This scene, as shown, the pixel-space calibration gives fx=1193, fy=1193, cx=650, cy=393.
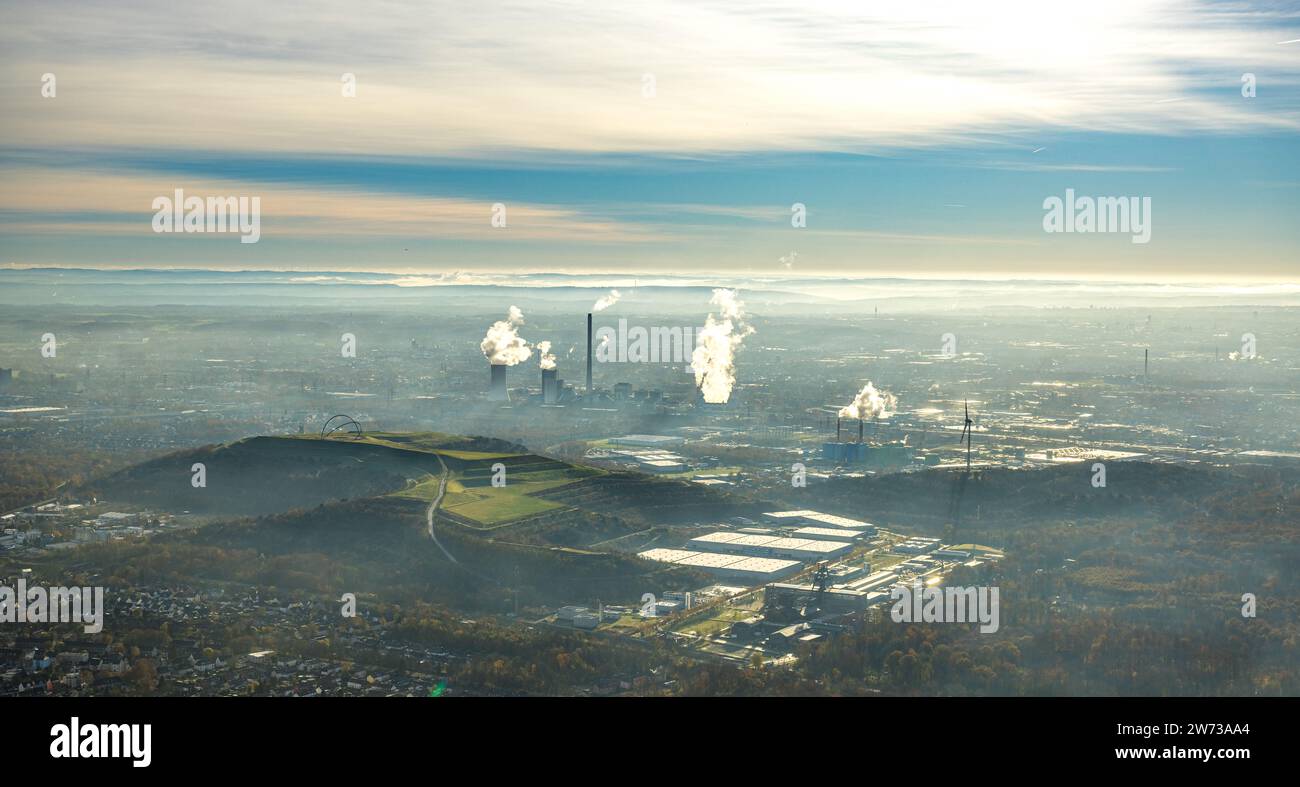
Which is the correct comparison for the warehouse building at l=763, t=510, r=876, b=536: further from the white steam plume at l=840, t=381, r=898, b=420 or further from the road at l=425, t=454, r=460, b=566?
the white steam plume at l=840, t=381, r=898, b=420

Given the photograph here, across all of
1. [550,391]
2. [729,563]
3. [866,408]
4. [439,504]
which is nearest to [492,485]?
[439,504]

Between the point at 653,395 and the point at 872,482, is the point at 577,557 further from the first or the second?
the point at 653,395

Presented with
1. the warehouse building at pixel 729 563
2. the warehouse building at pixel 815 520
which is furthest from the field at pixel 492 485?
the warehouse building at pixel 815 520

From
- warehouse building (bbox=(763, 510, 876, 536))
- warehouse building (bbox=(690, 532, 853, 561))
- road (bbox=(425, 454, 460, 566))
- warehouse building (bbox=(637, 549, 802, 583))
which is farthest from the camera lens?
warehouse building (bbox=(763, 510, 876, 536))

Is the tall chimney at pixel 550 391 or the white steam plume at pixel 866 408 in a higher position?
the tall chimney at pixel 550 391

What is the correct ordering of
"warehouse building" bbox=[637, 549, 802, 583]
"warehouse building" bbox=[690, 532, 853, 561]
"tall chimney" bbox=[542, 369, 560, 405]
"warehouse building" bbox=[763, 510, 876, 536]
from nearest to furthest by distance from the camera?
"warehouse building" bbox=[637, 549, 802, 583]
"warehouse building" bbox=[690, 532, 853, 561]
"warehouse building" bbox=[763, 510, 876, 536]
"tall chimney" bbox=[542, 369, 560, 405]

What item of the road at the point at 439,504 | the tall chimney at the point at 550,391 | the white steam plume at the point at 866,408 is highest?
the tall chimney at the point at 550,391

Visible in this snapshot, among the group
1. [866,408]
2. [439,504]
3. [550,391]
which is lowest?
[439,504]

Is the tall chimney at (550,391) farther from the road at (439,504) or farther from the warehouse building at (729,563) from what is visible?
the warehouse building at (729,563)

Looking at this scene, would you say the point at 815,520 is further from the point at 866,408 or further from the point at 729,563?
the point at 866,408

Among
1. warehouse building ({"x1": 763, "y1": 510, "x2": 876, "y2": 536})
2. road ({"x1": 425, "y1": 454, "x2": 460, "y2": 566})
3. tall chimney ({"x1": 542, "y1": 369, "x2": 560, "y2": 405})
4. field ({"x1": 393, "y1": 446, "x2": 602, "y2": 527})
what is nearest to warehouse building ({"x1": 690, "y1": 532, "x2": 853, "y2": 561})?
warehouse building ({"x1": 763, "y1": 510, "x2": 876, "y2": 536})
